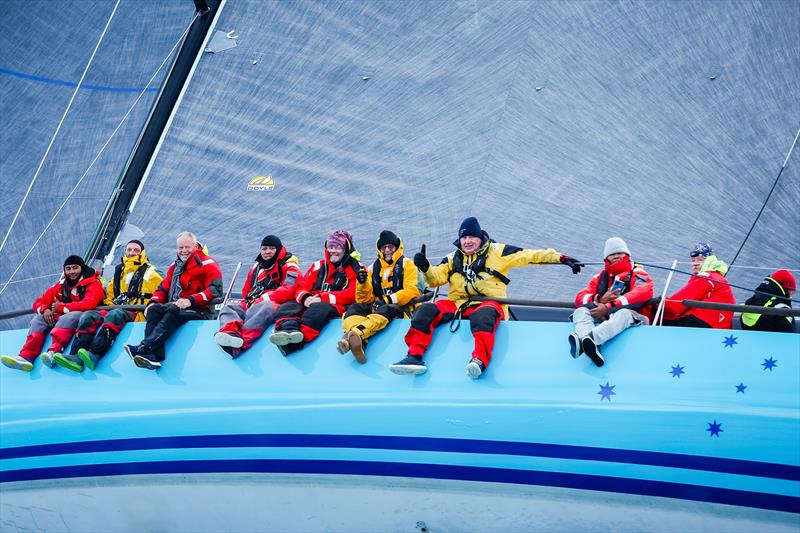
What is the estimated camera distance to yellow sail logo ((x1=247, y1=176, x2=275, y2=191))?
6430 mm

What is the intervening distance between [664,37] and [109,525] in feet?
14.6

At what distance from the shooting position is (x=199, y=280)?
18.2ft

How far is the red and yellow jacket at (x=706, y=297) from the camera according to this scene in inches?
173

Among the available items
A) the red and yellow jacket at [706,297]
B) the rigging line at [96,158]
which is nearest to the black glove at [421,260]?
the red and yellow jacket at [706,297]

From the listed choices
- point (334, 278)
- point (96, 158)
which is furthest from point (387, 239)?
point (96, 158)

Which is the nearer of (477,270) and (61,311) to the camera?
(477,270)

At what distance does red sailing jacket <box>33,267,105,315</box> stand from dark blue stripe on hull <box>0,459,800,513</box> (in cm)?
102

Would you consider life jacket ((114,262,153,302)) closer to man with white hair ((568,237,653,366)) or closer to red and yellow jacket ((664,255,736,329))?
man with white hair ((568,237,653,366))

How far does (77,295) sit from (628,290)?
3.48 metres

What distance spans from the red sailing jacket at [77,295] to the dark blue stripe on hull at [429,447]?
902 mm

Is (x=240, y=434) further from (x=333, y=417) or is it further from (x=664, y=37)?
(x=664, y=37)

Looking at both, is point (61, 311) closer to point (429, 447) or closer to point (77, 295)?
point (77, 295)

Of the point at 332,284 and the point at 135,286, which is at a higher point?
the point at 332,284

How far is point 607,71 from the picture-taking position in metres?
5.92
